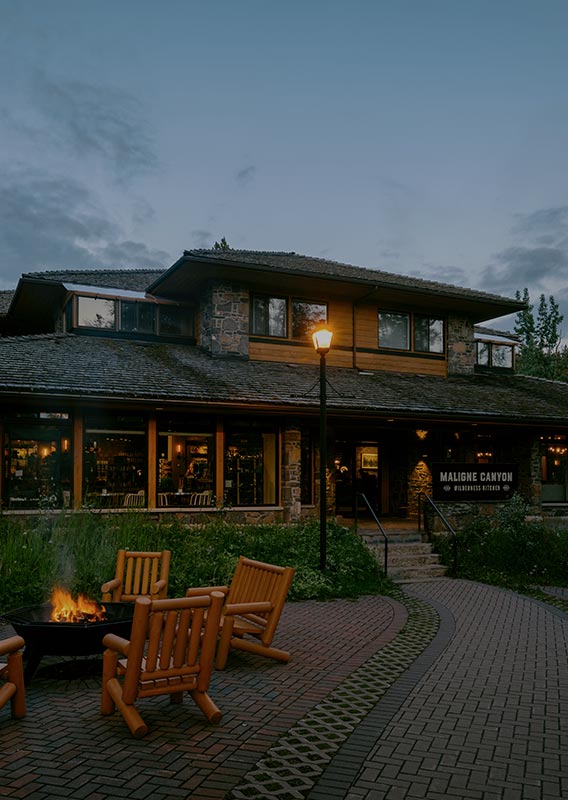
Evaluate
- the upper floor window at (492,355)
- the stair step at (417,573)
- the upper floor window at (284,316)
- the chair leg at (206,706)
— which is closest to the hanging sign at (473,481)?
the stair step at (417,573)

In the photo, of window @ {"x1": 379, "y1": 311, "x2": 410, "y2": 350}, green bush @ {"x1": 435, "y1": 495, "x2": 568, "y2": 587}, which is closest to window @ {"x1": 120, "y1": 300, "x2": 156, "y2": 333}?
window @ {"x1": 379, "y1": 311, "x2": 410, "y2": 350}

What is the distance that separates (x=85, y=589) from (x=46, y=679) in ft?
8.66

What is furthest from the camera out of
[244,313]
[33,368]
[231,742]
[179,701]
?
[244,313]

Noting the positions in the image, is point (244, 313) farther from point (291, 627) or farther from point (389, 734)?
point (389, 734)

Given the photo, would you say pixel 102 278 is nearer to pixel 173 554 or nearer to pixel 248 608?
pixel 173 554

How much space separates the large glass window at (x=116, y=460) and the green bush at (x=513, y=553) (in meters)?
6.91

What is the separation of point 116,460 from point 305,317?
670 centimetres

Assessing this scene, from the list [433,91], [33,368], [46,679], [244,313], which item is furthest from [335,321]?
[46,679]

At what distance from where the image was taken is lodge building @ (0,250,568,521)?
44.7 feet

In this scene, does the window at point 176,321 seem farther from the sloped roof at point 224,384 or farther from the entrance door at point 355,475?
the entrance door at point 355,475

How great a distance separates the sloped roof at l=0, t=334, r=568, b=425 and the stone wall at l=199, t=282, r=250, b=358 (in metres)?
0.38

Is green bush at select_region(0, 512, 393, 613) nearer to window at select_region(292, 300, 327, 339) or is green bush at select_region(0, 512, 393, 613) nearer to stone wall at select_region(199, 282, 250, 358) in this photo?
stone wall at select_region(199, 282, 250, 358)

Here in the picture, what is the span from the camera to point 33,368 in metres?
13.0

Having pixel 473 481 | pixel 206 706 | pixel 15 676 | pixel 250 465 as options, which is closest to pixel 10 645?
pixel 15 676
